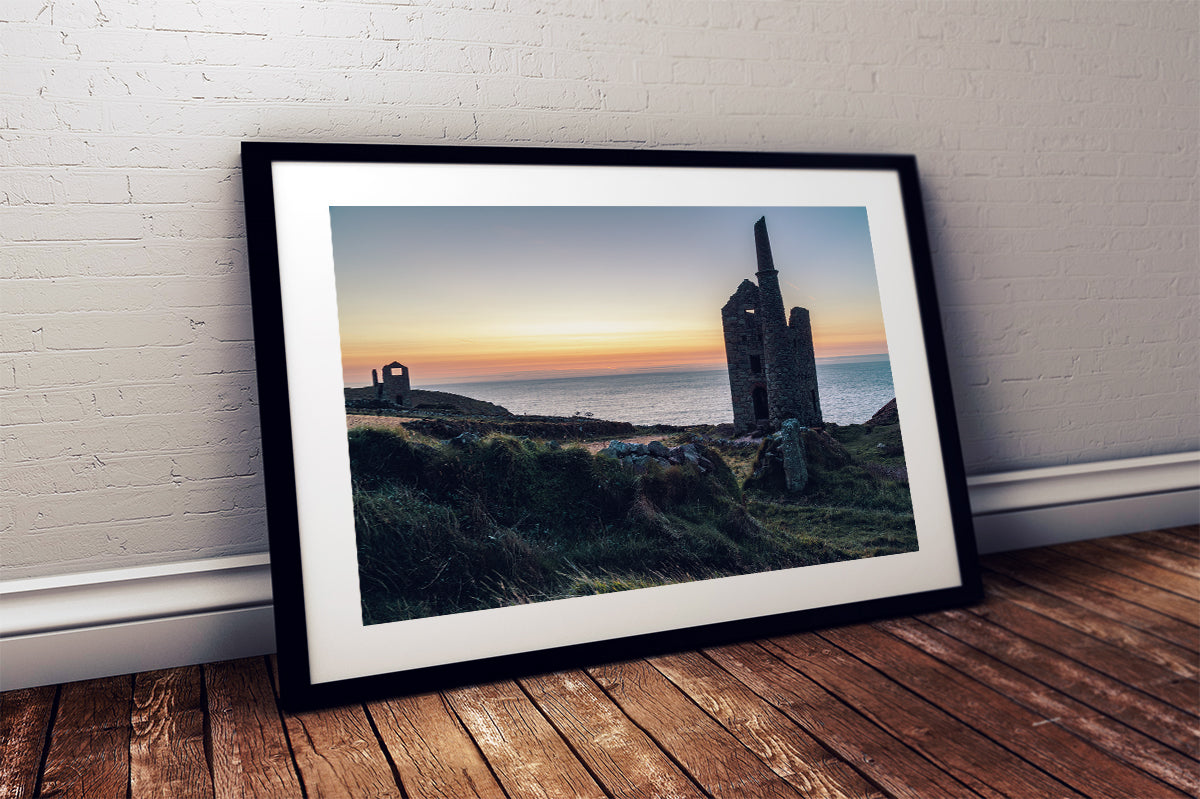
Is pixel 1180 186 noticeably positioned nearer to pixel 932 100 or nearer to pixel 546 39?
pixel 932 100

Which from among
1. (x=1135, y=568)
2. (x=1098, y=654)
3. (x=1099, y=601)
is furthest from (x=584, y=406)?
(x=1135, y=568)

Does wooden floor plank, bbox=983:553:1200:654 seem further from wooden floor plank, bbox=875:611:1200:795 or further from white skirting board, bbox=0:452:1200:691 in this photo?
white skirting board, bbox=0:452:1200:691

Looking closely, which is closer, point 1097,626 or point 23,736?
point 23,736

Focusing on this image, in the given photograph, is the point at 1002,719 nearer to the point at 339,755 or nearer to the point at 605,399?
the point at 605,399

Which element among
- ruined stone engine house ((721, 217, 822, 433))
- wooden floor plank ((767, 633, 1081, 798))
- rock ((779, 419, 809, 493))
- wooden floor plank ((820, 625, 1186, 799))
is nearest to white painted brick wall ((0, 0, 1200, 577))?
ruined stone engine house ((721, 217, 822, 433))

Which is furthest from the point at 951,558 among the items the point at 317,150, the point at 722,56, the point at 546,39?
the point at 317,150

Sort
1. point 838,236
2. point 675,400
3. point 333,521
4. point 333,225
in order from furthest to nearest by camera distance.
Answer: point 838,236 < point 675,400 < point 333,225 < point 333,521
